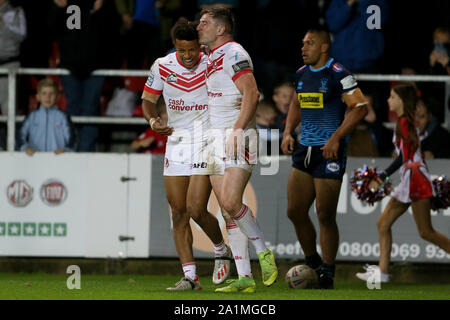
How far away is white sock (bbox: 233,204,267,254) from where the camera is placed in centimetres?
1059

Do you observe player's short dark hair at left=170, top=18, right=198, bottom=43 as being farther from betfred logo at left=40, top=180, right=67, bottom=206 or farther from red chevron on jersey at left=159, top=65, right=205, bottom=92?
betfred logo at left=40, top=180, right=67, bottom=206

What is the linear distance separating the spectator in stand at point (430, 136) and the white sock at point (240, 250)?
15.1 ft

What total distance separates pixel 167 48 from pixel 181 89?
16.2ft

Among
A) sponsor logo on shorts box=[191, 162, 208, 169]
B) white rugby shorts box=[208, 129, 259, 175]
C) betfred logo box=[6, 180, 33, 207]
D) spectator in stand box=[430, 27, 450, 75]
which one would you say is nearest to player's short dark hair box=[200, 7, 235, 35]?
white rugby shorts box=[208, 129, 259, 175]

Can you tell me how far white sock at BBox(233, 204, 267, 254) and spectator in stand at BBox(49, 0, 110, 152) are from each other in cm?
530

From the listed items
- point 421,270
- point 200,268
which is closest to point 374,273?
point 421,270

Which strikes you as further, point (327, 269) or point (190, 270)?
point (327, 269)

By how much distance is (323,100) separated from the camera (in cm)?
1186

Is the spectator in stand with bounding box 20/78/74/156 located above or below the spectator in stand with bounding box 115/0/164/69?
below

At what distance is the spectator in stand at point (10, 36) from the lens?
1594cm

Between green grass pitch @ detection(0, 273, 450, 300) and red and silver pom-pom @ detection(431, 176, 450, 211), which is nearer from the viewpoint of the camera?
green grass pitch @ detection(0, 273, 450, 300)

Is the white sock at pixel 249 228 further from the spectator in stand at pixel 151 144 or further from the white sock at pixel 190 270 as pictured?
the spectator in stand at pixel 151 144

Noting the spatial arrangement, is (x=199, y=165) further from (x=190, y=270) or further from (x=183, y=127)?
(x=190, y=270)

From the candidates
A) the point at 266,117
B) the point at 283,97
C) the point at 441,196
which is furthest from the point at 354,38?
the point at 441,196
